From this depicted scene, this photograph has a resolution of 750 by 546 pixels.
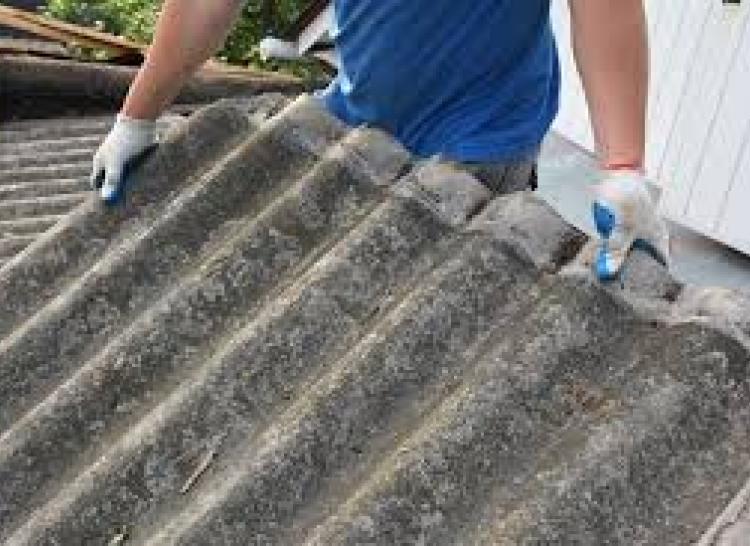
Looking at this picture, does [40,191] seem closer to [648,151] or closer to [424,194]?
[424,194]

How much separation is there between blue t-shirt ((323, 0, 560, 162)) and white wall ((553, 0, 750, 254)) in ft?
12.3

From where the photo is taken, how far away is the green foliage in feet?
43.4

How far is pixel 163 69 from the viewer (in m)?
3.17

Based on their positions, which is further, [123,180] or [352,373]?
[123,180]

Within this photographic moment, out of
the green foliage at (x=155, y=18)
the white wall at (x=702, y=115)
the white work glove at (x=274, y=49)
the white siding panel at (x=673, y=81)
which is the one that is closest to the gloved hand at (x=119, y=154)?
the white work glove at (x=274, y=49)

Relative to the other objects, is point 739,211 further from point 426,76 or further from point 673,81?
point 426,76

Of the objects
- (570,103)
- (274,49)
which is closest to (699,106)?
(570,103)

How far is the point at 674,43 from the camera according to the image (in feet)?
23.0

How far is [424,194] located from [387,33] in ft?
1.47

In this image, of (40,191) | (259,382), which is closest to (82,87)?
(40,191)

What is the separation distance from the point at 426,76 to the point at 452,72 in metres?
0.06

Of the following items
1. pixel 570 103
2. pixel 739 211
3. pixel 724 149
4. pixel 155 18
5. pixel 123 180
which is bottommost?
pixel 155 18

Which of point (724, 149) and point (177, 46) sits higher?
point (177, 46)

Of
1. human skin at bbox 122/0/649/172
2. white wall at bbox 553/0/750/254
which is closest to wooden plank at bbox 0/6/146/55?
white wall at bbox 553/0/750/254
